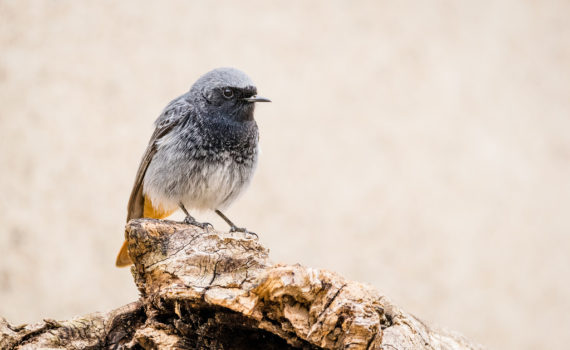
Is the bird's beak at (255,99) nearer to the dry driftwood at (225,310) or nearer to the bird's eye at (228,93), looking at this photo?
the bird's eye at (228,93)

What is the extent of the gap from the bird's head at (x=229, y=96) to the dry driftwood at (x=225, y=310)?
1.02 metres

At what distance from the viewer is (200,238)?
231 centimetres

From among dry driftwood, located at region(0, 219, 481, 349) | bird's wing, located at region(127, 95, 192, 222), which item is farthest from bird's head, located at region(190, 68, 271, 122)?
dry driftwood, located at region(0, 219, 481, 349)

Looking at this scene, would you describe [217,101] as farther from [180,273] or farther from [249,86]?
[180,273]

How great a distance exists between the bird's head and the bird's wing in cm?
16

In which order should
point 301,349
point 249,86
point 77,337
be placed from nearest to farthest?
point 301,349 < point 77,337 < point 249,86

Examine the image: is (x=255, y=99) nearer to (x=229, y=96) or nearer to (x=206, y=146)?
(x=229, y=96)

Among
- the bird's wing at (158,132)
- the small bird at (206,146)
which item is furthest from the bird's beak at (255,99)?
the bird's wing at (158,132)

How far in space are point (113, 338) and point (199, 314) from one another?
17.5 inches

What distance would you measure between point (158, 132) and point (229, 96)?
1.89 feet

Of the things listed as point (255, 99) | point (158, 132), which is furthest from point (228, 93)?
point (158, 132)

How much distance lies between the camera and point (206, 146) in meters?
3.17

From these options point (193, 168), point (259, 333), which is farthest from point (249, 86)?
point (259, 333)

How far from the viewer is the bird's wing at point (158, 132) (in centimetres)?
334
